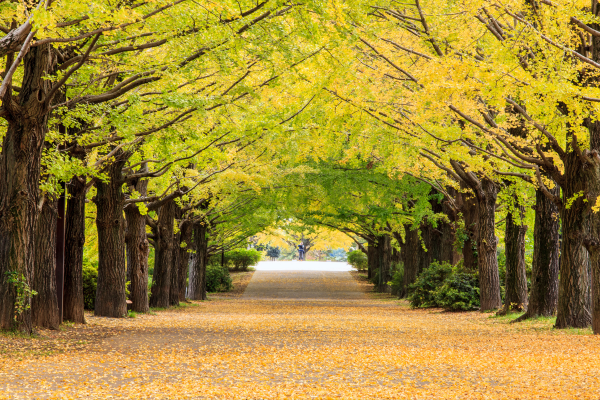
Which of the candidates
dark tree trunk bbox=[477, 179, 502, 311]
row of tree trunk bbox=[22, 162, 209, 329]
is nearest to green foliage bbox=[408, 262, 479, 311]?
dark tree trunk bbox=[477, 179, 502, 311]

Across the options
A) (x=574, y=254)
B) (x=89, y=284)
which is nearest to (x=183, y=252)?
(x=89, y=284)

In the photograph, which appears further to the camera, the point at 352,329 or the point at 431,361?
the point at 352,329

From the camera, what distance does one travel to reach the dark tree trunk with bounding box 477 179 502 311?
17359 mm

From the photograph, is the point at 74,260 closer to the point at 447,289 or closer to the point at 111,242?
the point at 111,242

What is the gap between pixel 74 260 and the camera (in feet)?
42.8

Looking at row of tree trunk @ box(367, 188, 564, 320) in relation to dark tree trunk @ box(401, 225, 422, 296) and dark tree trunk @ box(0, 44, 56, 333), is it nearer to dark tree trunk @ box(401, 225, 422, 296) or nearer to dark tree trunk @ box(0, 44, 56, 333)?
dark tree trunk @ box(401, 225, 422, 296)

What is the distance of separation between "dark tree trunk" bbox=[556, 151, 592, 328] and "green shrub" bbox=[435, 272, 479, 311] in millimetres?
7177

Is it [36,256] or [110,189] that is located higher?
[110,189]

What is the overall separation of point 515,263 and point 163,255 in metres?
11.2

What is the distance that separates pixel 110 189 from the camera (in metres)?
15.0

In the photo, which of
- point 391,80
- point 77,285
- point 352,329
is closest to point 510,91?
point 391,80

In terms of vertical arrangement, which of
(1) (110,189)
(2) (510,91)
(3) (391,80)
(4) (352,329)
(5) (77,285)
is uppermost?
(3) (391,80)

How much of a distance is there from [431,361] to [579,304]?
16.7 ft

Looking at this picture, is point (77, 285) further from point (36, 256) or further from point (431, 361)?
point (431, 361)
